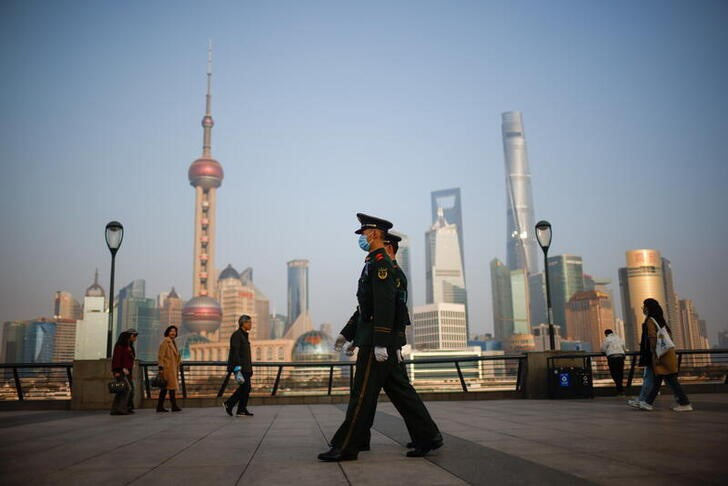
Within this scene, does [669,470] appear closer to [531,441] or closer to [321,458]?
[531,441]

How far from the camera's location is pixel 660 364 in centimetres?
977

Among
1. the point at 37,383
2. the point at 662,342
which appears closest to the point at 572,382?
the point at 662,342

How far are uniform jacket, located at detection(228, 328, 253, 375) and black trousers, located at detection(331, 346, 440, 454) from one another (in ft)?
19.6

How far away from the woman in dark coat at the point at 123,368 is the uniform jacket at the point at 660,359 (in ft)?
31.1

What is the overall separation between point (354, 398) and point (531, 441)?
2004mm

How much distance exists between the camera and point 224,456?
18.6ft

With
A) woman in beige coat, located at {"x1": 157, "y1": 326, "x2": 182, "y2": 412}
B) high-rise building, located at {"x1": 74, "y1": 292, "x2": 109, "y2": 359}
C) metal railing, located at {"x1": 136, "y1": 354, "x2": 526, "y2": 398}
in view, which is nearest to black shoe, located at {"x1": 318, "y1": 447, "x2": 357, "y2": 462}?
metal railing, located at {"x1": 136, "y1": 354, "x2": 526, "y2": 398}

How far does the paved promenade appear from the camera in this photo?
177 inches

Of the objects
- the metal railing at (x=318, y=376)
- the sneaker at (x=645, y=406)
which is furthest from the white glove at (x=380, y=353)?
the sneaker at (x=645, y=406)

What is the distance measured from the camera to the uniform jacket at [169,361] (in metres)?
12.8

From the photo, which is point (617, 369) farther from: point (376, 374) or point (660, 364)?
point (376, 374)

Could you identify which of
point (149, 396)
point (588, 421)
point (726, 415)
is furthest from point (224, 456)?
point (149, 396)

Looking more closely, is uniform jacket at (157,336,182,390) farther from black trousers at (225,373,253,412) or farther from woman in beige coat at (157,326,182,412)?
black trousers at (225,373,253,412)

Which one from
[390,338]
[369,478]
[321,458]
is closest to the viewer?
[369,478]
